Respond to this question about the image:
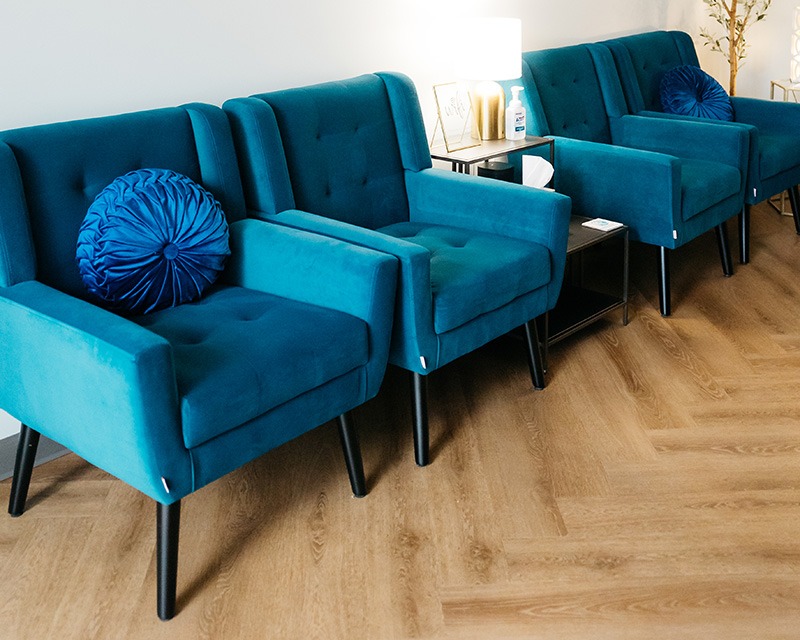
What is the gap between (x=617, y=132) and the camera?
161 inches

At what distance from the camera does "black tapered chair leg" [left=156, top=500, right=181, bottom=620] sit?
192cm

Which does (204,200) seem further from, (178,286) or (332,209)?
(332,209)

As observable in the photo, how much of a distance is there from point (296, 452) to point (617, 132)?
2296mm

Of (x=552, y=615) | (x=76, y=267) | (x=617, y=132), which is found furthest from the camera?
(x=617, y=132)

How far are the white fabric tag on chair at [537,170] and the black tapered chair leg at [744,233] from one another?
3.48 ft

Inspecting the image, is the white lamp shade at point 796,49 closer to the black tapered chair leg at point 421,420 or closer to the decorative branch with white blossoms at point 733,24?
the decorative branch with white blossoms at point 733,24

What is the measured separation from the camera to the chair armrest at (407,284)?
230 cm

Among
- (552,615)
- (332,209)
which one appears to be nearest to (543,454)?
(552,615)

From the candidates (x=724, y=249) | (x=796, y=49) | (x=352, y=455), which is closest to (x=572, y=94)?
(x=724, y=249)

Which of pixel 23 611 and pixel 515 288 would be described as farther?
pixel 515 288

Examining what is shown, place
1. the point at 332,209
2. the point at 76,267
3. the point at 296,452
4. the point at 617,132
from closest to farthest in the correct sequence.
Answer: the point at 76,267, the point at 296,452, the point at 332,209, the point at 617,132

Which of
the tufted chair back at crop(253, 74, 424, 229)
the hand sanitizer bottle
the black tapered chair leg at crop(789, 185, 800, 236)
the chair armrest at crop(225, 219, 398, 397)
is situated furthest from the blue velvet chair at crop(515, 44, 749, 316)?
the chair armrest at crop(225, 219, 398, 397)

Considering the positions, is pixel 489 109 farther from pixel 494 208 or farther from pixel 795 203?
pixel 795 203

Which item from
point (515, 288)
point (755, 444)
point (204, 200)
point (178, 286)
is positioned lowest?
point (755, 444)
